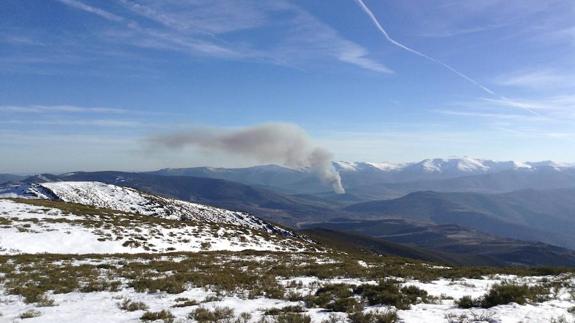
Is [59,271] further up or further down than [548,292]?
further down

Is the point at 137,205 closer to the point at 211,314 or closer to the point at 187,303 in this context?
the point at 187,303

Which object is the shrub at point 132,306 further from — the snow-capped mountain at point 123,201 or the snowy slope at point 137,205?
the snow-capped mountain at point 123,201

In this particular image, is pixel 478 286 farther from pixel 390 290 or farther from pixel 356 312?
pixel 356 312

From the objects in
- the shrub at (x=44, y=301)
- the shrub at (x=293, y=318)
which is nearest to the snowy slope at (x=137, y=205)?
the shrub at (x=44, y=301)

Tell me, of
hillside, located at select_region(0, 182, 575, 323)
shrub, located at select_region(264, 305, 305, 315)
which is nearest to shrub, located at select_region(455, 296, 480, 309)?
hillside, located at select_region(0, 182, 575, 323)

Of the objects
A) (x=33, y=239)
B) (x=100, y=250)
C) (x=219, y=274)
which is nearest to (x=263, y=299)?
(x=219, y=274)

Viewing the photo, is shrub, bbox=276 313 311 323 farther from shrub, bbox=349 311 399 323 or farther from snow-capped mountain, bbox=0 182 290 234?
snow-capped mountain, bbox=0 182 290 234
